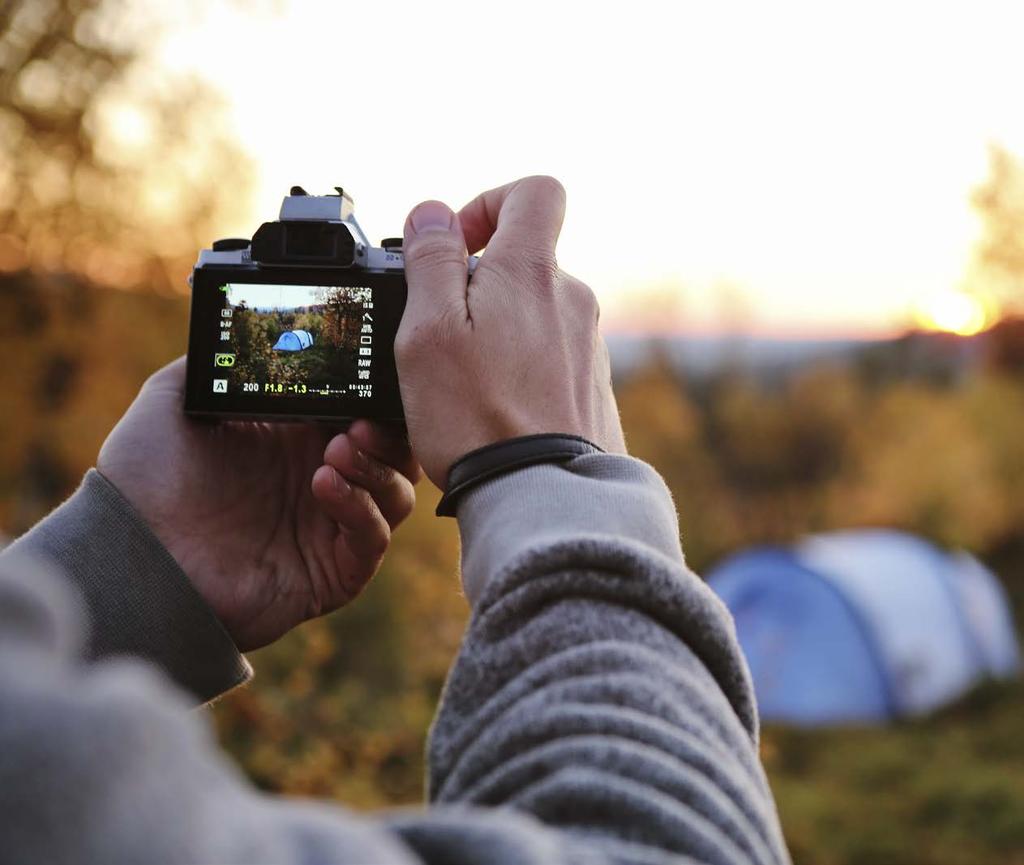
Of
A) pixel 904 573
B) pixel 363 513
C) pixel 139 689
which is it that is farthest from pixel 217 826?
pixel 904 573

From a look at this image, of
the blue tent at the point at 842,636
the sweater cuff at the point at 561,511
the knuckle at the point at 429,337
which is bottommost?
the blue tent at the point at 842,636

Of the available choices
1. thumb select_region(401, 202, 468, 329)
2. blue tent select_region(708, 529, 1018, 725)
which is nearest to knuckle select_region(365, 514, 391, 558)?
thumb select_region(401, 202, 468, 329)

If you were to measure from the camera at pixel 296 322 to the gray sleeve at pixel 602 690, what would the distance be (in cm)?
61

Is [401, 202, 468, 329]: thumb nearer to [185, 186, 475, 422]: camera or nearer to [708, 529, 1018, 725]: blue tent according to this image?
[185, 186, 475, 422]: camera

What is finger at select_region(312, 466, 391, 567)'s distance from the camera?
5.15 ft

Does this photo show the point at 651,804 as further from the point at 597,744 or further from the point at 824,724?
the point at 824,724

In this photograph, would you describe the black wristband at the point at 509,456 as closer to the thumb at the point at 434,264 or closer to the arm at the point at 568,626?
the arm at the point at 568,626

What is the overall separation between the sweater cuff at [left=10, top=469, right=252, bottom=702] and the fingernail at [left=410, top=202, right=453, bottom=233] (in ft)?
1.90

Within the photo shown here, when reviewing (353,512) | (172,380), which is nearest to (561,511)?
(353,512)

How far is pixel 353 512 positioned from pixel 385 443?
0.39 feet

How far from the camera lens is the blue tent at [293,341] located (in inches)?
64.3

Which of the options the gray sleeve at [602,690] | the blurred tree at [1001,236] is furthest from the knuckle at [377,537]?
the blurred tree at [1001,236]

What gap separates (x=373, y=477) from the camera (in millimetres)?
1597

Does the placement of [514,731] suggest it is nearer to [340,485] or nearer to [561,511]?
[561,511]
